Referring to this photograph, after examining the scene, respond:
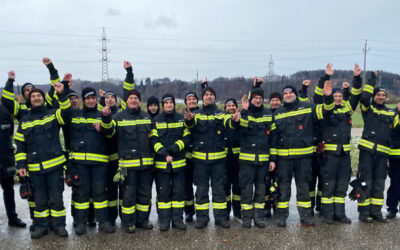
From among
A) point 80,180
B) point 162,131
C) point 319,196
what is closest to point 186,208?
point 162,131

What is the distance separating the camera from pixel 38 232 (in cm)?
487

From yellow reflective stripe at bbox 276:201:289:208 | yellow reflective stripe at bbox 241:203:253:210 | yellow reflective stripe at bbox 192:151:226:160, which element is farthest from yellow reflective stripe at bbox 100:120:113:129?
yellow reflective stripe at bbox 276:201:289:208

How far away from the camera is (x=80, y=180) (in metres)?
4.99

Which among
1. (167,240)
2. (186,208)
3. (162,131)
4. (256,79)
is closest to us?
(167,240)

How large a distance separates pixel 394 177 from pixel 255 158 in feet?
8.86

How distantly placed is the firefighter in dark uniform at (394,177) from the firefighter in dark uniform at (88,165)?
4.92m

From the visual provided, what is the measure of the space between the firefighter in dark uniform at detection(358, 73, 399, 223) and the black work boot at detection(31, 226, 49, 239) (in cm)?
533

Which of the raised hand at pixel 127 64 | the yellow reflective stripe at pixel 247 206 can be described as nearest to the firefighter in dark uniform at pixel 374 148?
the yellow reflective stripe at pixel 247 206

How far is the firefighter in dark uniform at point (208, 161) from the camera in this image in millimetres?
5305

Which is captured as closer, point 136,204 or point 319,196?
point 136,204

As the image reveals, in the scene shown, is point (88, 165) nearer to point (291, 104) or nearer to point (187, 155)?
point (187, 155)

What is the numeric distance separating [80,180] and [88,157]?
0.39m

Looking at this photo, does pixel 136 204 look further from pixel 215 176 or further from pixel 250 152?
pixel 250 152

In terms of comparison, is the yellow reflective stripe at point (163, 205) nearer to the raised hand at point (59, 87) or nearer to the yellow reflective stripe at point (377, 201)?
the raised hand at point (59, 87)
